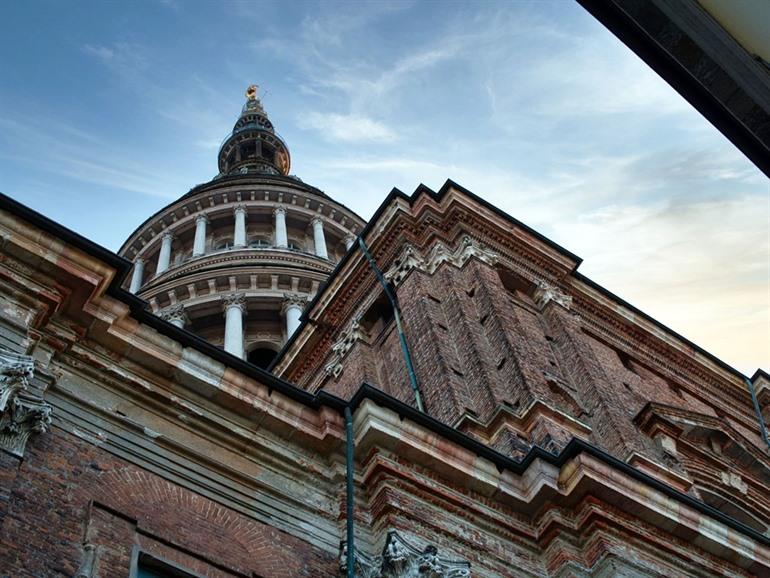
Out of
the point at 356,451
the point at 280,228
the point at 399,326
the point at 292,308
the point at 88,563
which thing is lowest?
the point at 88,563

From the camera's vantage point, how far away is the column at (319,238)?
43.1m

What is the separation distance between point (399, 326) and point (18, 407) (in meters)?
11.4

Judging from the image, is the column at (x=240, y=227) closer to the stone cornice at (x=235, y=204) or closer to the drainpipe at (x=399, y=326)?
the stone cornice at (x=235, y=204)

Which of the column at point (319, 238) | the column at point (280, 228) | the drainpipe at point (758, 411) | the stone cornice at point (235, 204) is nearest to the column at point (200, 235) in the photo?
the stone cornice at point (235, 204)

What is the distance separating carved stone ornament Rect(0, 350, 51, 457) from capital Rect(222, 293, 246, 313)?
27296 mm

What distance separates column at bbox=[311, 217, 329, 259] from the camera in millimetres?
43072

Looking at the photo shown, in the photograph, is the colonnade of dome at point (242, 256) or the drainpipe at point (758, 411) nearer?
the drainpipe at point (758, 411)

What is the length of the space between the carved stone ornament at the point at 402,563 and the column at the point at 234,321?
23561mm

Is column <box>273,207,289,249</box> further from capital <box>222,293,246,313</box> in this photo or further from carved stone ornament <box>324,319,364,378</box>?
carved stone ornament <box>324,319,364,378</box>

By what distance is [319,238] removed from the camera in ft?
145

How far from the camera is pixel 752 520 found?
20.1m

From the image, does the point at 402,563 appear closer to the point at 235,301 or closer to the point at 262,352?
the point at 235,301

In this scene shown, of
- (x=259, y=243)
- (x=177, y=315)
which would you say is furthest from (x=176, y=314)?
(x=259, y=243)

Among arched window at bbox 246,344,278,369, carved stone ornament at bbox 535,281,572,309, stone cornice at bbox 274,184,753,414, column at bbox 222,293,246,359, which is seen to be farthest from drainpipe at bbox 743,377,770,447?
arched window at bbox 246,344,278,369
